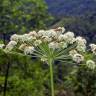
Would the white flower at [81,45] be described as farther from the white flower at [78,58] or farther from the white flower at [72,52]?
the white flower at [78,58]

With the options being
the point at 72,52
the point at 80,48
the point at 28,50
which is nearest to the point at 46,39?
the point at 28,50

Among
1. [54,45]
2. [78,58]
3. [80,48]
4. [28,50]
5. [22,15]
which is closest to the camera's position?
[78,58]

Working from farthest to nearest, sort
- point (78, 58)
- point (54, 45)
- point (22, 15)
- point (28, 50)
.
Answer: point (22, 15) → point (28, 50) → point (54, 45) → point (78, 58)

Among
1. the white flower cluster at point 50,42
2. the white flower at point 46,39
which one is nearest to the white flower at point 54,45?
the white flower cluster at point 50,42

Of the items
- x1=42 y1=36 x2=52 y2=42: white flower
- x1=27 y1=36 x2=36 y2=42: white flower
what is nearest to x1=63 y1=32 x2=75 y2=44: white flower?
x1=42 y1=36 x2=52 y2=42: white flower

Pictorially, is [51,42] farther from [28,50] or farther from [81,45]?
[81,45]

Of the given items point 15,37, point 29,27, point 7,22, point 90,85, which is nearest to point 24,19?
point 29,27

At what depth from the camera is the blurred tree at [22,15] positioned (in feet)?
101

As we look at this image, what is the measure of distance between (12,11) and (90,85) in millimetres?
6920

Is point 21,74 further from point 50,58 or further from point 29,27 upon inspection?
point 50,58

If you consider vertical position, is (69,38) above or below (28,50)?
above

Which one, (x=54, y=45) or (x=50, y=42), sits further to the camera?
(x=50, y=42)

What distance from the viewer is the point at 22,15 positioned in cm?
3266

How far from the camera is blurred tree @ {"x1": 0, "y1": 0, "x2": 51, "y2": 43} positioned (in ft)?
101
